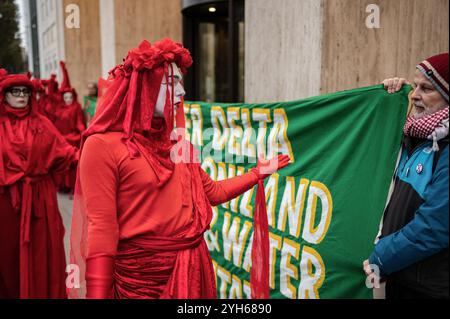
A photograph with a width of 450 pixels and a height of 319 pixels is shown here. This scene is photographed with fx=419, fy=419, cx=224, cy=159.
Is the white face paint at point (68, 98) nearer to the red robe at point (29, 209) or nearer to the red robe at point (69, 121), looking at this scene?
the red robe at point (69, 121)

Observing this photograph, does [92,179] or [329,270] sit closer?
[92,179]

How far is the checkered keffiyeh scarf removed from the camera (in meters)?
1.73

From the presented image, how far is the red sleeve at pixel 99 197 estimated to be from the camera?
1820mm

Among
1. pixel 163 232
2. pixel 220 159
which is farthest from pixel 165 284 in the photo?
pixel 220 159

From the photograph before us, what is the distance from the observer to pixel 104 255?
181cm

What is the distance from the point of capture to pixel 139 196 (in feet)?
6.34

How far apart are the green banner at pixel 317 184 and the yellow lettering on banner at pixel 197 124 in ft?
1.17

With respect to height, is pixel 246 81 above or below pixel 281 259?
above

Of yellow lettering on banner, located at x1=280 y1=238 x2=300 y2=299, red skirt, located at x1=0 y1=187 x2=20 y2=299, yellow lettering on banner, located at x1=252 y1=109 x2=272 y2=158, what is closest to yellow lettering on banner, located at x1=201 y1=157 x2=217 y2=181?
yellow lettering on banner, located at x1=252 y1=109 x2=272 y2=158

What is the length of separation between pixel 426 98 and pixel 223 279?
2489 mm

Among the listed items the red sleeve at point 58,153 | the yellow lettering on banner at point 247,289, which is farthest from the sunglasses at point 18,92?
the yellow lettering on banner at point 247,289

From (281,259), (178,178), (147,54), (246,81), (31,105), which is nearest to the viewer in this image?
(147,54)

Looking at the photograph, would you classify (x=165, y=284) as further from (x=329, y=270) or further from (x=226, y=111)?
(x=226, y=111)
